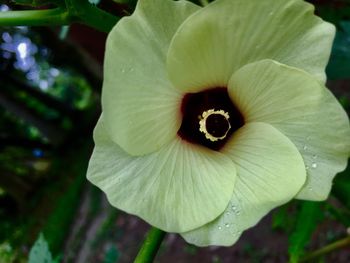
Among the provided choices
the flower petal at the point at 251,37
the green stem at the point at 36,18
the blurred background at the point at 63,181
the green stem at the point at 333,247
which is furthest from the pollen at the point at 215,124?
the blurred background at the point at 63,181

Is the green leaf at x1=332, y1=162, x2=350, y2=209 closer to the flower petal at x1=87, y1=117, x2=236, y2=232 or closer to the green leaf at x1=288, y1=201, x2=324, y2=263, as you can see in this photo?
the green leaf at x1=288, y1=201, x2=324, y2=263

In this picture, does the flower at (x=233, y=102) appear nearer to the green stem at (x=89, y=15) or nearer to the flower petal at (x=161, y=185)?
the flower petal at (x=161, y=185)

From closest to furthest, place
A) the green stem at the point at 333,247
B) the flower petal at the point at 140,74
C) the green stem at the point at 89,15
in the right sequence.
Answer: the flower petal at the point at 140,74 → the green stem at the point at 89,15 → the green stem at the point at 333,247

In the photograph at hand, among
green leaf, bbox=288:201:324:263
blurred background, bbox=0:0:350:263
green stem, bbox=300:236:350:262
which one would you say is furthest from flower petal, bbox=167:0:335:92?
blurred background, bbox=0:0:350:263

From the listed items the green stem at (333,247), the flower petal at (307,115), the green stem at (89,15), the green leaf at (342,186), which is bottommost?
the green stem at (333,247)

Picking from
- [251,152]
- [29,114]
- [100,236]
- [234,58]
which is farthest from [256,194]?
[29,114]

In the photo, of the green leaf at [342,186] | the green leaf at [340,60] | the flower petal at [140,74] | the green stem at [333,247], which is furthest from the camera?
the green stem at [333,247]

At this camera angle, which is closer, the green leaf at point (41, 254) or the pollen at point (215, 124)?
the pollen at point (215, 124)
